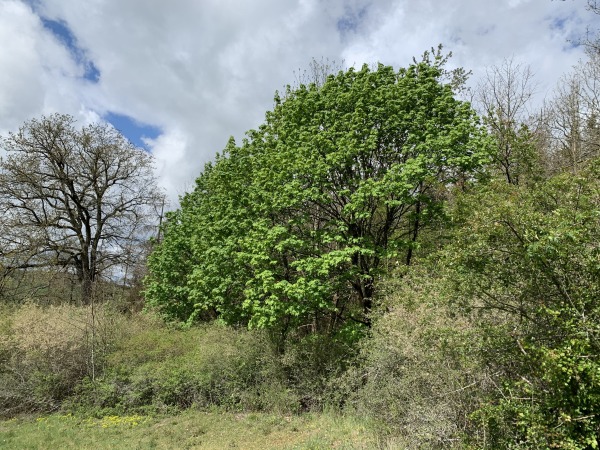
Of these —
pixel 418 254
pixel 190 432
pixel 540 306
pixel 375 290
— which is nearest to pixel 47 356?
pixel 190 432

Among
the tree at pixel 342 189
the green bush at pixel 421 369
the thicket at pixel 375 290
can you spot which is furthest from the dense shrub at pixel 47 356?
the green bush at pixel 421 369

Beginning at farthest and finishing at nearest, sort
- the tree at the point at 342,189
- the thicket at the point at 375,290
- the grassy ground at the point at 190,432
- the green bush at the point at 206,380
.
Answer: the green bush at the point at 206,380
the tree at the point at 342,189
the grassy ground at the point at 190,432
the thicket at the point at 375,290

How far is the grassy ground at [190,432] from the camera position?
31.4 feet

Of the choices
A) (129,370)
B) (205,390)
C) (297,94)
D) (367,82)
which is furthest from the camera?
(129,370)

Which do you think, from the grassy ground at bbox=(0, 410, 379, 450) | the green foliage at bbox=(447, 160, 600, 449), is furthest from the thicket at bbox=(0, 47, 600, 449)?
the grassy ground at bbox=(0, 410, 379, 450)

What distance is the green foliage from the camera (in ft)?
14.0

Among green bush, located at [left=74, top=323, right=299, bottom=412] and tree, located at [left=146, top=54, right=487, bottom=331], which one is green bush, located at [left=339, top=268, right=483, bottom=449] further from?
green bush, located at [left=74, top=323, right=299, bottom=412]

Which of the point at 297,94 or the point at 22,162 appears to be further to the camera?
the point at 22,162

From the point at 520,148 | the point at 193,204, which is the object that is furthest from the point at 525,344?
the point at 193,204

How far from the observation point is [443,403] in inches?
266

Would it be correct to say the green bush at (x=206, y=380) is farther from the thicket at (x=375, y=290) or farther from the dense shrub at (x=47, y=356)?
the dense shrub at (x=47, y=356)

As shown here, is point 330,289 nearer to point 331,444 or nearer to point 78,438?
point 331,444

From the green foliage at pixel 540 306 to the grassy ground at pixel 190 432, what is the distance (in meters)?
4.08

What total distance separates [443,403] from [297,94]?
33.2ft
